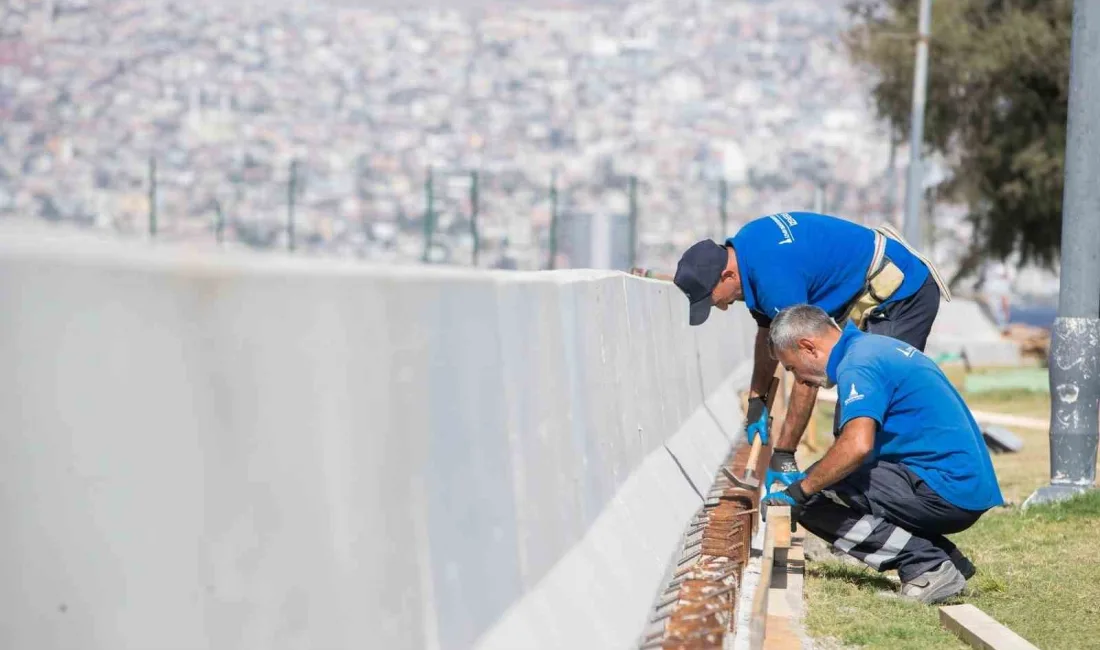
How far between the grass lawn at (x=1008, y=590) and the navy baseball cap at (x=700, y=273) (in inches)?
52.6

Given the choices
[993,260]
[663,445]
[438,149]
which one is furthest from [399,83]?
[663,445]

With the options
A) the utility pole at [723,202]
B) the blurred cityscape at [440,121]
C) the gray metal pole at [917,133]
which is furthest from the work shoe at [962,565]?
the utility pole at [723,202]

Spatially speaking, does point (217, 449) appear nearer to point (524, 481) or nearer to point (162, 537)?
point (162, 537)

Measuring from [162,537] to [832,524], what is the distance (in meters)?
4.78

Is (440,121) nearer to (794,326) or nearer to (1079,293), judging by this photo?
(1079,293)

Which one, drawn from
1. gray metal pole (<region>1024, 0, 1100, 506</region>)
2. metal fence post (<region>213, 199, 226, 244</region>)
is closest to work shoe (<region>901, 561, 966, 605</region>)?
gray metal pole (<region>1024, 0, 1100, 506</region>)

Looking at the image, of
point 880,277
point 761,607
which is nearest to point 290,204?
point 880,277

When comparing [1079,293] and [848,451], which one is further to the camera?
[1079,293]

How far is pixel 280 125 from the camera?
121m

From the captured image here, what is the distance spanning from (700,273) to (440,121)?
131293 millimetres

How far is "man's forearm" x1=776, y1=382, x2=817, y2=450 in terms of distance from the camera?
271 inches

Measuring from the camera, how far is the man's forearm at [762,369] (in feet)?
26.1

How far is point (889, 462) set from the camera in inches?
263

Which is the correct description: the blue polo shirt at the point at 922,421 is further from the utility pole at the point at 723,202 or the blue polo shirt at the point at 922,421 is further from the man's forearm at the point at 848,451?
the utility pole at the point at 723,202
